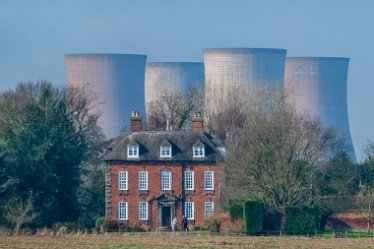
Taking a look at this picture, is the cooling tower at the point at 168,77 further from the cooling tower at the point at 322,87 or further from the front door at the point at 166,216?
the front door at the point at 166,216

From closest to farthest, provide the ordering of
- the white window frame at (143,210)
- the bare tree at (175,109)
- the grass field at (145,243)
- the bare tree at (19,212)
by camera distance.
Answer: the grass field at (145,243)
the bare tree at (19,212)
the white window frame at (143,210)
the bare tree at (175,109)

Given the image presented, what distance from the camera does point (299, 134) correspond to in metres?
55.7

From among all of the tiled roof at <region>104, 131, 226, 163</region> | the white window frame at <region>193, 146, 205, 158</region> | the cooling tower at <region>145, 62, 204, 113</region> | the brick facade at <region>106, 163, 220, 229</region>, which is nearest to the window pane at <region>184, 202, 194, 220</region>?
the brick facade at <region>106, 163, 220, 229</region>

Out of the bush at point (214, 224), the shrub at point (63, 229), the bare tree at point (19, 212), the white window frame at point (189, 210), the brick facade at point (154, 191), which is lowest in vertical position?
the shrub at point (63, 229)

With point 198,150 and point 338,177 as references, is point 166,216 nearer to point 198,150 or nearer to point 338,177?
point 198,150

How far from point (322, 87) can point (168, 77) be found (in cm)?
1308

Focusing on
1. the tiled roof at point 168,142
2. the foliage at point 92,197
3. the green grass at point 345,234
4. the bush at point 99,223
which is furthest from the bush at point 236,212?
the tiled roof at point 168,142

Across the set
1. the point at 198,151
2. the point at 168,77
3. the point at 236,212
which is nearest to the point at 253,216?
the point at 236,212

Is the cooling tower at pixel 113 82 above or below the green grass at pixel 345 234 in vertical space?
above

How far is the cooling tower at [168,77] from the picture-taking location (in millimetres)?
104994

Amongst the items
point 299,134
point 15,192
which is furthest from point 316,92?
point 15,192

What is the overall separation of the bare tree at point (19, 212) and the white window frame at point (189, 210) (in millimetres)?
14023

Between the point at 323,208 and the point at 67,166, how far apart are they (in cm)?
1115

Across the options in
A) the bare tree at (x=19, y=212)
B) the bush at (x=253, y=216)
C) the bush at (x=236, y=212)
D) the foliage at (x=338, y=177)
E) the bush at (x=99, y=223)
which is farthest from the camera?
the bush at (x=99, y=223)
